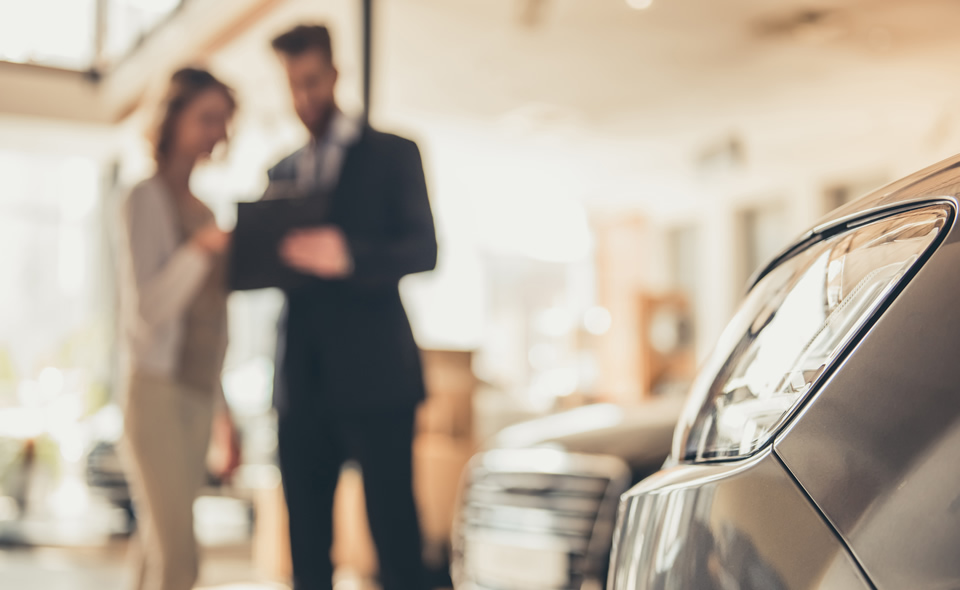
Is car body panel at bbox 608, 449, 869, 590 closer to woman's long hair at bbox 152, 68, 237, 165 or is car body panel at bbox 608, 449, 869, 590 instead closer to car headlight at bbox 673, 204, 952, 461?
car headlight at bbox 673, 204, 952, 461

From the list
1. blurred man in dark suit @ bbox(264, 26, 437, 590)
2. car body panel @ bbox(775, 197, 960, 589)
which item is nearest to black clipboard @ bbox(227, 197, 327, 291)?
blurred man in dark suit @ bbox(264, 26, 437, 590)

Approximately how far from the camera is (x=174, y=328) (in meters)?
1.68

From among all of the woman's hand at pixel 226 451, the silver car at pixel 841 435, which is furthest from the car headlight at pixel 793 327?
the woman's hand at pixel 226 451

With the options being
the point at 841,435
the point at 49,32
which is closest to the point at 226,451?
the point at 49,32

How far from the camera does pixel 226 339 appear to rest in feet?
5.97

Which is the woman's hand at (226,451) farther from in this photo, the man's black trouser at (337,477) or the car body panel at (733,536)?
the car body panel at (733,536)

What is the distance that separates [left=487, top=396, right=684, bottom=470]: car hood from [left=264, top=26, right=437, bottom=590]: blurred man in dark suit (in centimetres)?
56

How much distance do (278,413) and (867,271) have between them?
120cm

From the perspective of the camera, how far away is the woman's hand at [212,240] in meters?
1.73

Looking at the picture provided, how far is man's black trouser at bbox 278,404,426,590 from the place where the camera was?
162 centimetres

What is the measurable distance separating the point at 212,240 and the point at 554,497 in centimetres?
97

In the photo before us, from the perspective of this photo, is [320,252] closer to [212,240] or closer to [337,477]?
[212,240]

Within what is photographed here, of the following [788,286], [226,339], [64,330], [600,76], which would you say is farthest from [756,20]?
[64,330]

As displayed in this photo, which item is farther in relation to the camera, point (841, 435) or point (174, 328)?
point (174, 328)
